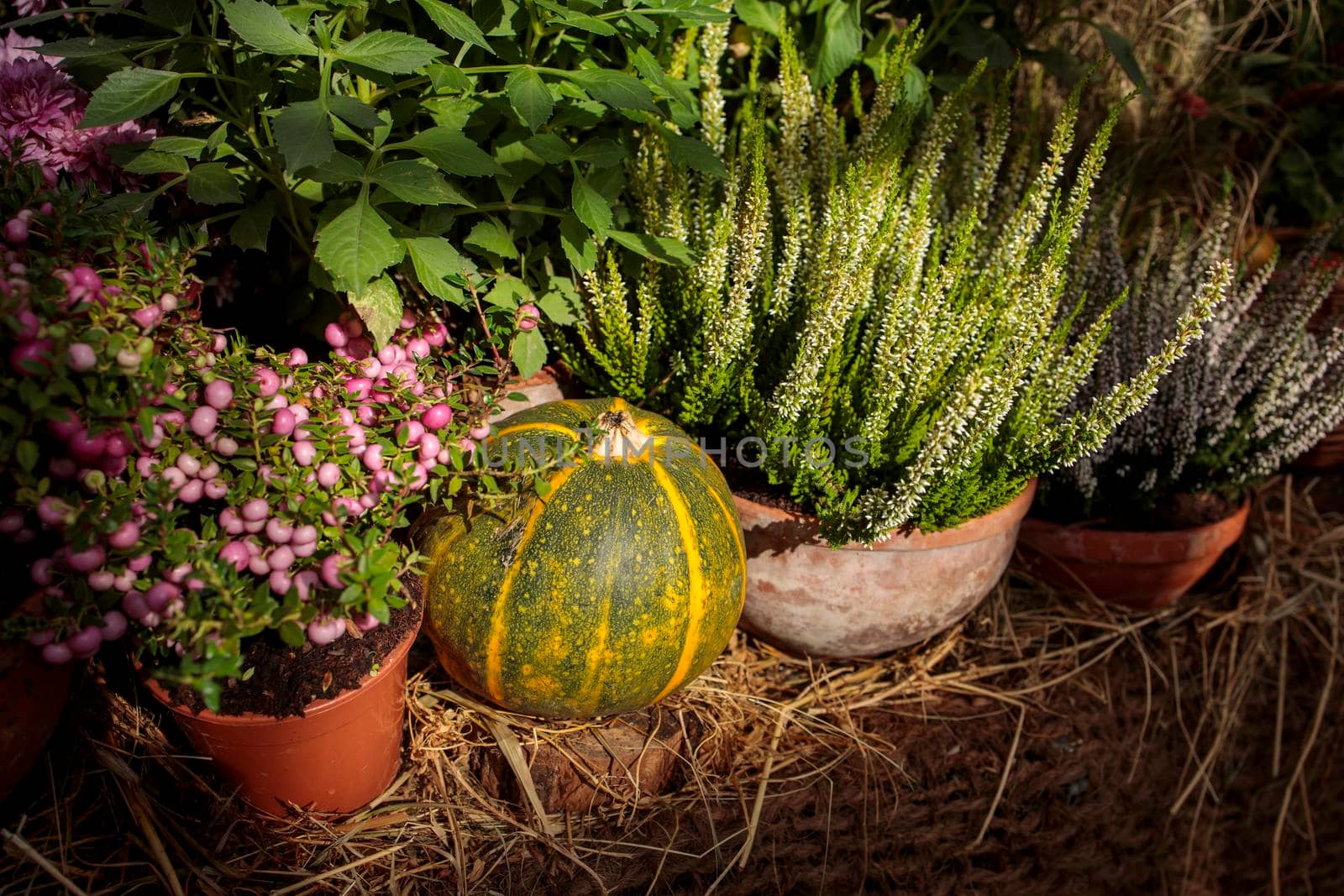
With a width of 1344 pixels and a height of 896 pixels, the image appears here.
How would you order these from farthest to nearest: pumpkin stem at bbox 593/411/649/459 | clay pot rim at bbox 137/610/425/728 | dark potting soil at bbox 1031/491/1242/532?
dark potting soil at bbox 1031/491/1242/532
pumpkin stem at bbox 593/411/649/459
clay pot rim at bbox 137/610/425/728

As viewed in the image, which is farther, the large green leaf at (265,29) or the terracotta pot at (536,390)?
the terracotta pot at (536,390)

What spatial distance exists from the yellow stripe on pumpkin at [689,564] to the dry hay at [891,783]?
0.90 ft

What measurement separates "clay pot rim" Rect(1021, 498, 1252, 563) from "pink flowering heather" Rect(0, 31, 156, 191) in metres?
1.85

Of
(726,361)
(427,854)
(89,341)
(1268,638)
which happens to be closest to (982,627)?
(1268,638)

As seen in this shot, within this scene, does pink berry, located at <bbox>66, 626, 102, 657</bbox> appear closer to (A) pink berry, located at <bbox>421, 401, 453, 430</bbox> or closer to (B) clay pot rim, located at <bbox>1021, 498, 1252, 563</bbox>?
→ (A) pink berry, located at <bbox>421, 401, 453, 430</bbox>

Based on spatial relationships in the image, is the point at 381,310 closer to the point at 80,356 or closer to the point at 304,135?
the point at 304,135

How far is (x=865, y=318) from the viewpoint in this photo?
169 cm

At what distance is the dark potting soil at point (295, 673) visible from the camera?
112 centimetres

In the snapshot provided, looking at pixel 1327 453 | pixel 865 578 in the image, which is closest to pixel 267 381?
pixel 865 578

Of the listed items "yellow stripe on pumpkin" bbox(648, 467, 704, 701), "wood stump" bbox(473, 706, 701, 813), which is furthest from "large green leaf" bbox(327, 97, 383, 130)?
"wood stump" bbox(473, 706, 701, 813)

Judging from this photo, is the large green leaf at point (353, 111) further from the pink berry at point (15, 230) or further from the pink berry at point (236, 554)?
the pink berry at point (236, 554)

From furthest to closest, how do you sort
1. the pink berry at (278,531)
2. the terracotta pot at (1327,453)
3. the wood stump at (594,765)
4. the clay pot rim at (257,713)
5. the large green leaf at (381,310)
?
the terracotta pot at (1327,453), the wood stump at (594,765), the large green leaf at (381,310), the clay pot rim at (257,713), the pink berry at (278,531)

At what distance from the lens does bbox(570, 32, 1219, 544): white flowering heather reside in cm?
136

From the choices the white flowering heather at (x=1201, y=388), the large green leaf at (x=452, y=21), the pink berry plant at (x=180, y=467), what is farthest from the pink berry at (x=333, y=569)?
the white flowering heather at (x=1201, y=388)
